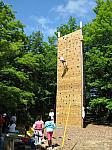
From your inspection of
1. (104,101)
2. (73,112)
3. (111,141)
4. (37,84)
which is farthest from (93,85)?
(111,141)

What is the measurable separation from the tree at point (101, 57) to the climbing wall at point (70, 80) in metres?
2.53

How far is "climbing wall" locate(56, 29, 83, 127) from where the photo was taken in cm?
2462

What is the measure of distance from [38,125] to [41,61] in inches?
748

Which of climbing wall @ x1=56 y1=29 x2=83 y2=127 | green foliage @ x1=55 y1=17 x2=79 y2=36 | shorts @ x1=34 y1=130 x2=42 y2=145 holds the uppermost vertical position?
green foliage @ x1=55 y1=17 x2=79 y2=36

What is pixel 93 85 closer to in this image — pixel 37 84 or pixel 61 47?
pixel 61 47

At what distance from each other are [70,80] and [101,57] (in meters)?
3.66

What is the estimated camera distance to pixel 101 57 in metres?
27.4

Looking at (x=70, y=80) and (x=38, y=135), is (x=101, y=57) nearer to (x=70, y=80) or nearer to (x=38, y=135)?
(x=70, y=80)

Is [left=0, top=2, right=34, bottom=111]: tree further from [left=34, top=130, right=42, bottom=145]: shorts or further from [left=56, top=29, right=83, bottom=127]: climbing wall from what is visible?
[left=34, top=130, right=42, bottom=145]: shorts

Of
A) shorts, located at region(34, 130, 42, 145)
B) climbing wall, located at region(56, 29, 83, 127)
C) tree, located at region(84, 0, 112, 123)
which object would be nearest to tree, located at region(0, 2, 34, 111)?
climbing wall, located at region(56, 29, 83, 127)

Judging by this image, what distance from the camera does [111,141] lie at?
15.8 metres

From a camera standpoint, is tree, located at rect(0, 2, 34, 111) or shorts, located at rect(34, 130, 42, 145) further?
tree, located at rect(0, 2, 34, 111)

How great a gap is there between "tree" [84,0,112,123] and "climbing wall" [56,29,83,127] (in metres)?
2.53

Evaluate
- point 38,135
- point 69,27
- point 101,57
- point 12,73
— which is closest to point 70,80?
point 101,57
